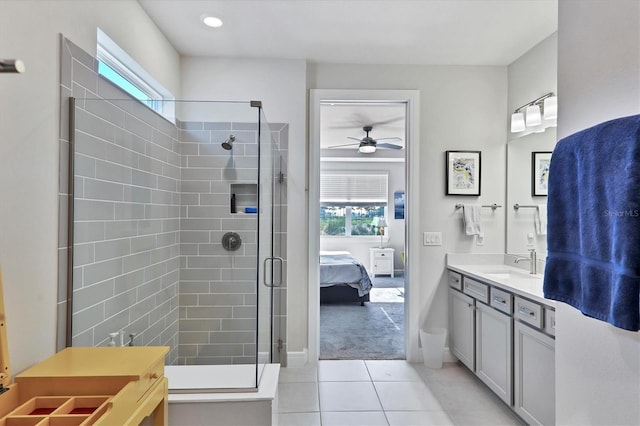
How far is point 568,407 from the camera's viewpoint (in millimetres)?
1367

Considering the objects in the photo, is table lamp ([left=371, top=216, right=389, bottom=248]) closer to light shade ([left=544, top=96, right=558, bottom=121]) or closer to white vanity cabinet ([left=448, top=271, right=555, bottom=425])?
white vanity cabinet ([left=448, top=271, right=555, bottom=425])

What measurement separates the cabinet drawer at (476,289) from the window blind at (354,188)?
181 inches

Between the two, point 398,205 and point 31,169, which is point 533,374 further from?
point 398,205

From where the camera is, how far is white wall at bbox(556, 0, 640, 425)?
1.12m

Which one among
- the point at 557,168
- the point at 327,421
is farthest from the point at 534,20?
the point at 327,421

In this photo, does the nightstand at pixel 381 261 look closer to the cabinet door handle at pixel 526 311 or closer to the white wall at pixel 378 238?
the white wall at pixel 378 238

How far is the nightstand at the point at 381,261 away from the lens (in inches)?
280

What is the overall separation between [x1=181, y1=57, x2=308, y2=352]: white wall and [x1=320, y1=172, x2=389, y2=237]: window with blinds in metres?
4.26

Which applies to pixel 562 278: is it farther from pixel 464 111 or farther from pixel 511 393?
pixel 464 111

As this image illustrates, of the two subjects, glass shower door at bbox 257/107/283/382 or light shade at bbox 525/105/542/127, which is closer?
glass shower door at bbox 257/107/283/382

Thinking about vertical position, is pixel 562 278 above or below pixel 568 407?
above

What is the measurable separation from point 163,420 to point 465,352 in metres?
2.28

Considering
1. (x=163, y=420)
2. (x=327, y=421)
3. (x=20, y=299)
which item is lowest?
(x=327, y=421)

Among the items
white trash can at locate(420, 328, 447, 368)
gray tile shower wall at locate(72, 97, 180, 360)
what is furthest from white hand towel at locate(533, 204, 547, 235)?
gray tile shower wall at locate(72, 97, 180, 360)
